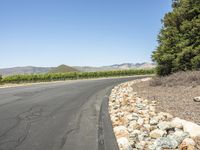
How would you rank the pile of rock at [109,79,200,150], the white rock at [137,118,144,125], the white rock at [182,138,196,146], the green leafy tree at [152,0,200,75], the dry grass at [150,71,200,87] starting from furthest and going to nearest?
the green leafy tree at [152,0,200,75]
the dry grass at [150,71,200,87]
the white rock at [137,118,144,125]
the pile of rock at [109,79,200,150]
the white rock at [182,138,196,146]

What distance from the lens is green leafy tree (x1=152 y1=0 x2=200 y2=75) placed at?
50.5ft

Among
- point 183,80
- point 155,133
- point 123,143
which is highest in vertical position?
point 183,80

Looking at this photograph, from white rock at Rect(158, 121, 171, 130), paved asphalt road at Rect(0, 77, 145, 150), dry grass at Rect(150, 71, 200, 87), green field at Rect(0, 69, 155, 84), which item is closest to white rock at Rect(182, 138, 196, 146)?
white rock at Rect(158, 121, 171, 130)

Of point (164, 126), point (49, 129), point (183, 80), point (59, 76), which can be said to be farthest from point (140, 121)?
point (59, 76)

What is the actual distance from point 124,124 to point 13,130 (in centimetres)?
324

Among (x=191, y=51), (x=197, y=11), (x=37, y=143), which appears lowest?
(x=37, y=143)

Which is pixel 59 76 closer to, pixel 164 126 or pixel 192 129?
pixel 164 126

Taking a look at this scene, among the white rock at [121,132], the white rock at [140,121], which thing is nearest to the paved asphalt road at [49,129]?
the white rock at [121,132]

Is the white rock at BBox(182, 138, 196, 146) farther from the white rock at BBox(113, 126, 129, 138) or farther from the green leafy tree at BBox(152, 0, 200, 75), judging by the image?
the green leafy tree at BBox(152, 0, 200, 75)

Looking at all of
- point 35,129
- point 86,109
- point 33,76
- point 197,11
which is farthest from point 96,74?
point 35,129

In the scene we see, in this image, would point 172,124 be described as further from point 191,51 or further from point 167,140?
point 191,51

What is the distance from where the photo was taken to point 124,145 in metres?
5.38

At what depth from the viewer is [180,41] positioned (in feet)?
53.2

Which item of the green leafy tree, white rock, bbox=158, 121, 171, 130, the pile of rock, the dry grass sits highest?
the green leafy tree
